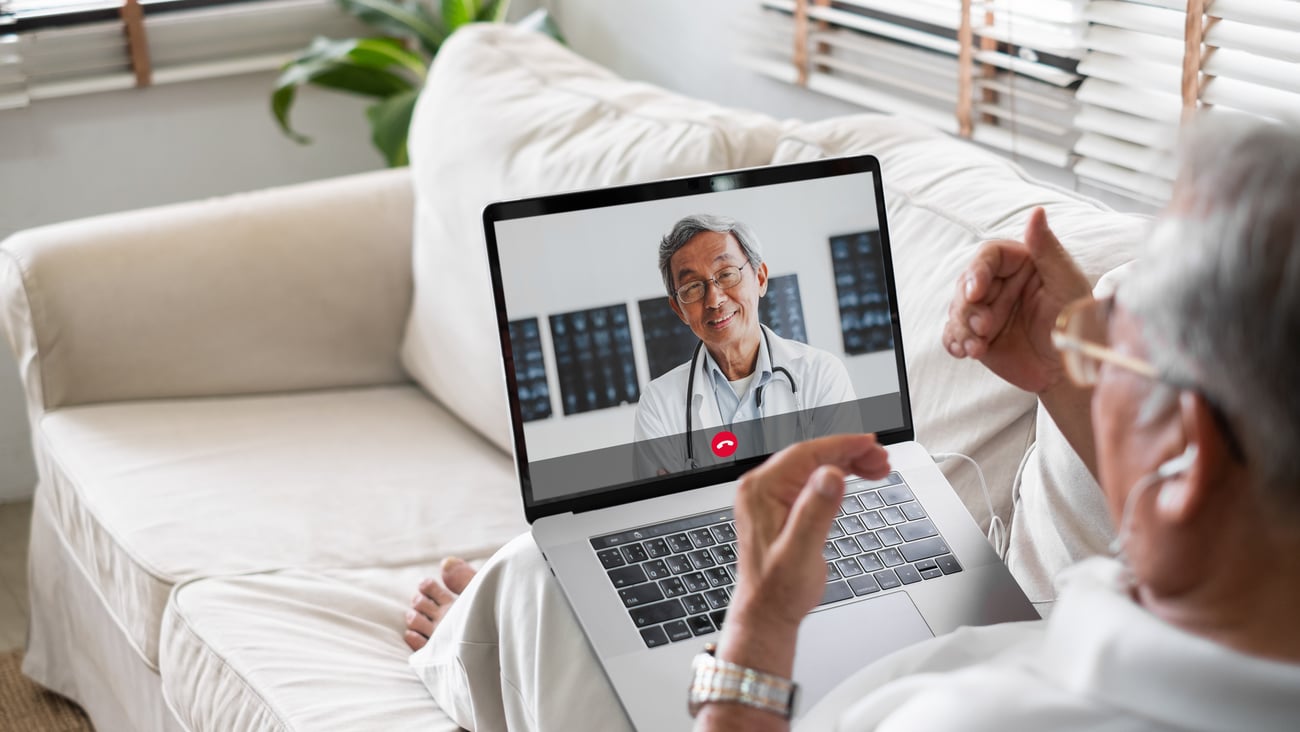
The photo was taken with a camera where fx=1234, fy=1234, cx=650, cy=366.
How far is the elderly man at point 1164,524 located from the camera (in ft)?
1.73

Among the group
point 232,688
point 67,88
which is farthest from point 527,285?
point 67,88

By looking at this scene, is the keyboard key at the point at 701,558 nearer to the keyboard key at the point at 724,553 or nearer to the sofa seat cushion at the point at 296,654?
the keyboard key at the point at 724,553

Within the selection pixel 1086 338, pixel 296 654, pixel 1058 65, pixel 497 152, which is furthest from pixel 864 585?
pixel 497 152

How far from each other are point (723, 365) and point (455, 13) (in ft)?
5.74

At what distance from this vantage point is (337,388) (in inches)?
79.1

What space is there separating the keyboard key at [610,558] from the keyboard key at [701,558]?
2.1 inches

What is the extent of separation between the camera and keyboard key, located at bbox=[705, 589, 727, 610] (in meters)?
0.93

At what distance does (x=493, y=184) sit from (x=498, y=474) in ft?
1.36

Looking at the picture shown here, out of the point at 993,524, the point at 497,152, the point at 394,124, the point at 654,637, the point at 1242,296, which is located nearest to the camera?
the point at 1242,296

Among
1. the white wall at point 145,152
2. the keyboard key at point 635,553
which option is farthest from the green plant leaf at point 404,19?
the keyboard key at point 635,553

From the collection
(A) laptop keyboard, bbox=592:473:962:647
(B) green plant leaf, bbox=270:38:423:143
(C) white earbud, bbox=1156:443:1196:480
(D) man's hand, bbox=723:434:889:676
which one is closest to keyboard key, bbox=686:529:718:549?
(A) laptop keyboard, bbox=592:473:962:647

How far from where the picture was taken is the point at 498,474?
1720 mm

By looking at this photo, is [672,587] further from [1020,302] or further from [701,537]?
[1020,302]

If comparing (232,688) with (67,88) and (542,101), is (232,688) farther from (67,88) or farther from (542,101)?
(67,88)
